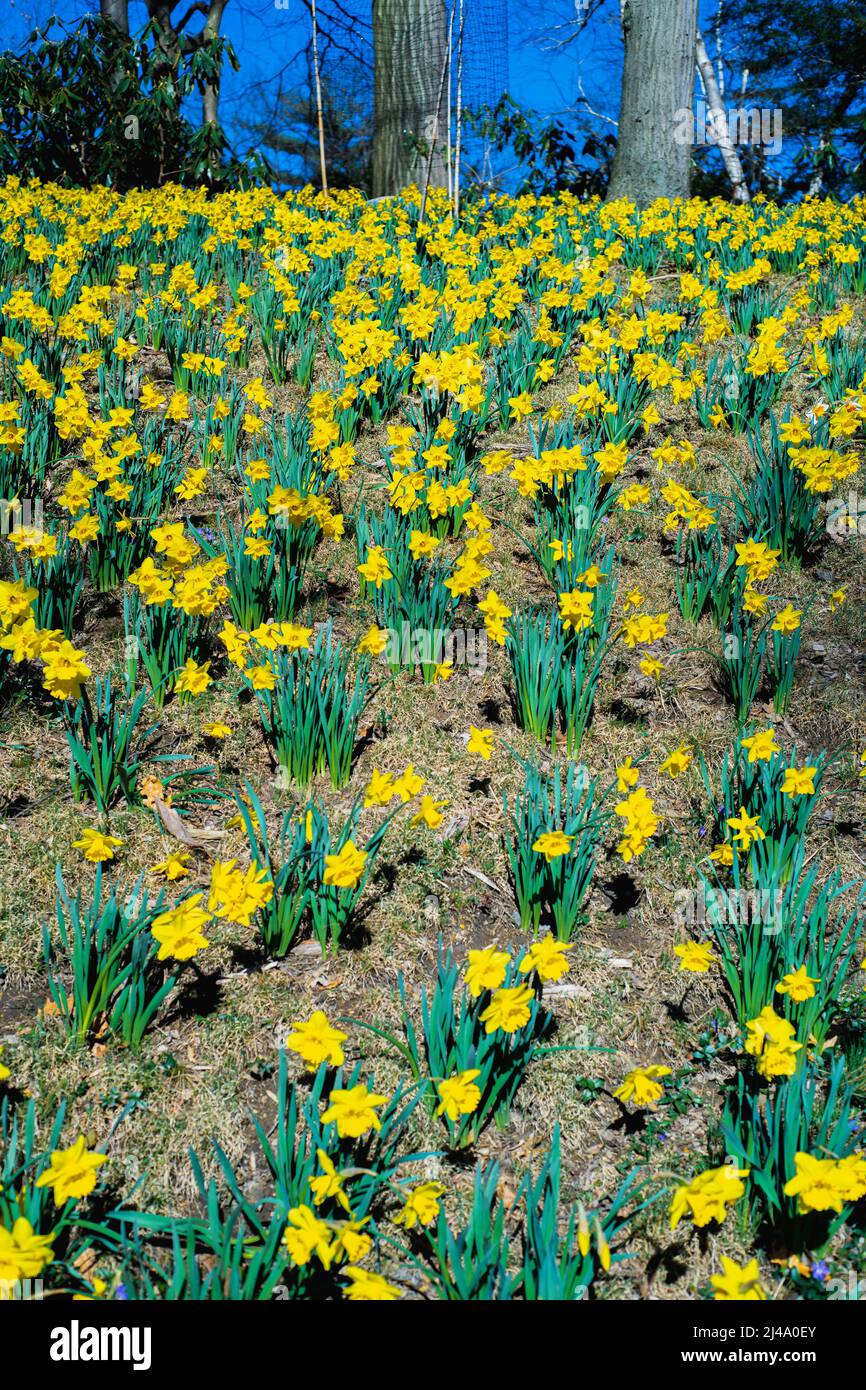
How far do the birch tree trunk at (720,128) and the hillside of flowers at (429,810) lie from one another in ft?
39.1

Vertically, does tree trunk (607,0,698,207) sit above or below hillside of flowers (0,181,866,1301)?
above

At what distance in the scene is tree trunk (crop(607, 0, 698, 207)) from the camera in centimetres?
750

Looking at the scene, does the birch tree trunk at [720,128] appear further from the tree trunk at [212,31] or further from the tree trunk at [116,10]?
the tree trunk at [116,10]

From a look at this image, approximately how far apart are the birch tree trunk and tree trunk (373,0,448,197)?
772cm

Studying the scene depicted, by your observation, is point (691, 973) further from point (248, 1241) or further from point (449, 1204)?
point (248, 1241)

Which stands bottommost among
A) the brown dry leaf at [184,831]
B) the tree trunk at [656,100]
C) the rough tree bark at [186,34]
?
the brown dry leaf at [184,831]

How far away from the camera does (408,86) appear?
802cm

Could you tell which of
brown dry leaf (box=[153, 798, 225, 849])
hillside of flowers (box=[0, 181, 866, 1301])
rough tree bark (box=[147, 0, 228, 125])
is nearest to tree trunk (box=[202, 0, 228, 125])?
rough tree bark (box=[147, 0, 228, 125])

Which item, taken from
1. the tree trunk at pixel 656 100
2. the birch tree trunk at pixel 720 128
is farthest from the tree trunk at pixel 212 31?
the birch tree trunk at pixel 720 128

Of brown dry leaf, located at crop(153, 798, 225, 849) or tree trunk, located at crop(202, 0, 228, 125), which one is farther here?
tree trunk, located at crop(202, 0, 228, 125)

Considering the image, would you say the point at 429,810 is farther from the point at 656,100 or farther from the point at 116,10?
the point at 116,10

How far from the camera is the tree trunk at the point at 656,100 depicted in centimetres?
750

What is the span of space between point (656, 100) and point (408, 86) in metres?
2.04

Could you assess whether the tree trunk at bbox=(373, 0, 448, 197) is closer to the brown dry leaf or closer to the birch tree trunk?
the brown dry leaf
